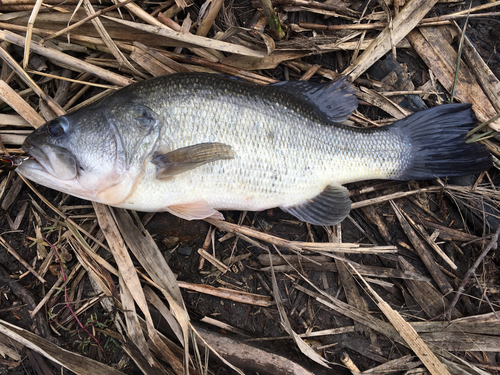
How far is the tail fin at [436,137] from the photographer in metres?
2.84

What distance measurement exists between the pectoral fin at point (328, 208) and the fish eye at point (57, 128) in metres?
1.86

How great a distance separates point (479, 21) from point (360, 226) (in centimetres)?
234

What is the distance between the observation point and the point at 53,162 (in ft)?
7.32

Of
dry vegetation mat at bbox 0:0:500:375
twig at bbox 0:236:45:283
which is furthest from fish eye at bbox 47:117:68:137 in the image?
twig at bbox 0:236:45:283

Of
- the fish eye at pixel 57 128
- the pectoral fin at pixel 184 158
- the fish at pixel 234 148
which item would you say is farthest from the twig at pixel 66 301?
the pectoral fin at pixel 184 158

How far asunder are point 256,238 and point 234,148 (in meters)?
0.88

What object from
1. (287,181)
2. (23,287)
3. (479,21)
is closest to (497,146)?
(479,21)

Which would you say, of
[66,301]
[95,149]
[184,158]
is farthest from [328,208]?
[66,301]

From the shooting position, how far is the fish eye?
2.27 m

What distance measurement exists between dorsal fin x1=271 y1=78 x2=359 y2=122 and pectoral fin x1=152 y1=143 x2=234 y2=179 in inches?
39.4

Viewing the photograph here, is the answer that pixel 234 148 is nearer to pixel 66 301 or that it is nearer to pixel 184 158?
pixel 184 158

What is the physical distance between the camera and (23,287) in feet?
9.00

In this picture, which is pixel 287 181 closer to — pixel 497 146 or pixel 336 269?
pixel 336 269

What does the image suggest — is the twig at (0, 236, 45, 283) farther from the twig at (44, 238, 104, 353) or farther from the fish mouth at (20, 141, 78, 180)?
the fish mouth at (20, 141, 78, 180)
